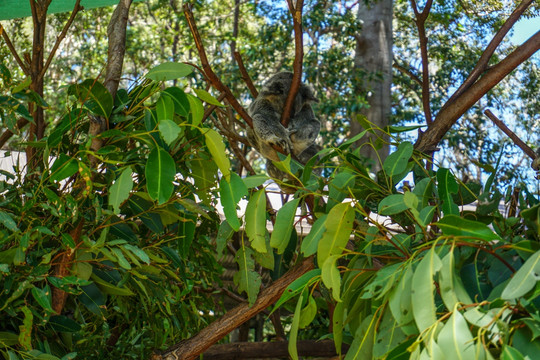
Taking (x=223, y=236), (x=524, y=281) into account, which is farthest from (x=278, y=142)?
(x=524, y=281)

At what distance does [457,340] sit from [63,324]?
1203 millimetres

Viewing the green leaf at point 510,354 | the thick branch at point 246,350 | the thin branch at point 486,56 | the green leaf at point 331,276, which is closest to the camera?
the green leaf at point 510,354

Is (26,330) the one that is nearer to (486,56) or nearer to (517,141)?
(517,141)

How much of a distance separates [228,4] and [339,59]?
376 centimetres

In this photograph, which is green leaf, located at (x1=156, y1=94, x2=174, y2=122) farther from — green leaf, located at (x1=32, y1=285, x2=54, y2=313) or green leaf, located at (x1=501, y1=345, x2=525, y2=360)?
green leaf, located at (x1=501, y1=345, x2=525, y2=360)

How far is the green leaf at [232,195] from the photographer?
169cm

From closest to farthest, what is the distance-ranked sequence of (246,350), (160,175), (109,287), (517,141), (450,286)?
(450,286) → (160,175) → (109,287) → (517,141) → (246,350)

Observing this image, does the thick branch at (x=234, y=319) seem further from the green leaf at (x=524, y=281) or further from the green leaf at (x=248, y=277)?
the green leaf at (x=524, y=281)

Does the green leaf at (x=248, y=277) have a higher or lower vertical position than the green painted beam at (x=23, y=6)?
lower

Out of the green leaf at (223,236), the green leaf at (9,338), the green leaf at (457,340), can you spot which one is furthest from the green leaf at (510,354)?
the green leaf at (9,338)

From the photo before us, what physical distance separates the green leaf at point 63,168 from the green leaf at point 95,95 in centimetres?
18

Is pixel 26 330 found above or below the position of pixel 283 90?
below

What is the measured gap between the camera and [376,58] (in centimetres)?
818

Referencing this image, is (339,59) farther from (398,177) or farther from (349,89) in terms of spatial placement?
(398,177)
